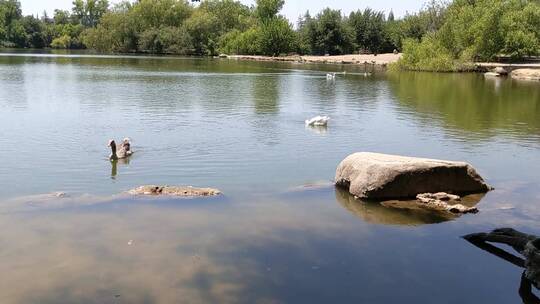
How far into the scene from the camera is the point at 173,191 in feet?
46.1

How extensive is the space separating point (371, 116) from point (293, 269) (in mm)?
20232

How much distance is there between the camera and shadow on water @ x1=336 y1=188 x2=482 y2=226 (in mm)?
12711

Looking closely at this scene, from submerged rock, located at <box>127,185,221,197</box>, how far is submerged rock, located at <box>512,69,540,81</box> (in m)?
51.9

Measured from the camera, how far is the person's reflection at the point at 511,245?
30.1ft

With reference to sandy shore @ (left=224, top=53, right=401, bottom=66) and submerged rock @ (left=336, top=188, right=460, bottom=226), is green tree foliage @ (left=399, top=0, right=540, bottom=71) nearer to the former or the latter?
sandy shore @ (left=224, top=53, right=401, bottom=66)

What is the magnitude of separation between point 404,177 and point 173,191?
5.74m

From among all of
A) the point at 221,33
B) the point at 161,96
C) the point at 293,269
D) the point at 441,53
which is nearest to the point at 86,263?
the point at 293,269

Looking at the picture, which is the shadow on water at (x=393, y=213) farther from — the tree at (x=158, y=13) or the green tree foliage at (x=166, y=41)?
the tree at (x=158, y=13)

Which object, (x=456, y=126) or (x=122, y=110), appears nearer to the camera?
(x=456, y=126)

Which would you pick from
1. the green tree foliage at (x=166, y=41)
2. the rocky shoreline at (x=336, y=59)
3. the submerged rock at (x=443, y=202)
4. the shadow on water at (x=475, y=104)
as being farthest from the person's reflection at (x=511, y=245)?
the green tree foliage at (x=166, y=41)

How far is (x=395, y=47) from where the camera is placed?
384 feet

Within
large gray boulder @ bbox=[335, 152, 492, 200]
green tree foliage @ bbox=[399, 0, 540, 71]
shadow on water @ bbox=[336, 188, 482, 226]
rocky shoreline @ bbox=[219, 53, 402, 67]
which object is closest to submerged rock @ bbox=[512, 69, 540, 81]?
green tree foliage @ bbox=[399, 0, 540, 71]

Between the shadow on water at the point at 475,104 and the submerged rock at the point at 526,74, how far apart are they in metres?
5.22

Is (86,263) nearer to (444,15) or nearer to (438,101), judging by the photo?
(438,101)
